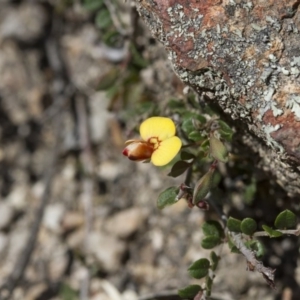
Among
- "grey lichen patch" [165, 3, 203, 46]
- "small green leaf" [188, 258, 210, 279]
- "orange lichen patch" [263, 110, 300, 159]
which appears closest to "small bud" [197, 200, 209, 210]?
"small green leaf" [188, 258, 210, 279]

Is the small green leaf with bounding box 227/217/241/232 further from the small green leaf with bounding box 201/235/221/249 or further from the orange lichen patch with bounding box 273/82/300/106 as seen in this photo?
the orange lichen patch with bounding box 273/82/300/106

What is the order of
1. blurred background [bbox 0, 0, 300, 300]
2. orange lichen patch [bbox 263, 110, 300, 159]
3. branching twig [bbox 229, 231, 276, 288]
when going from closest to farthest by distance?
orange lichen patch [bbox 263, 110, 300, 159], branching twig [bbox 229, 231, 276, 288], blurred background [bbox 0, 0, 300, 300]

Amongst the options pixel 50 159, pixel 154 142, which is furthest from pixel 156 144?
pixel 50 159

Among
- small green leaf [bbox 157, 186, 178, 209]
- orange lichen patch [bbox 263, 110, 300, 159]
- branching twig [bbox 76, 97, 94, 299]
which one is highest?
orange lichen patch [bbox 263, 110, 300, 159]

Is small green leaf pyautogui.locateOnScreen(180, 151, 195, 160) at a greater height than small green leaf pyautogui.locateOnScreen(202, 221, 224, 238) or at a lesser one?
greater

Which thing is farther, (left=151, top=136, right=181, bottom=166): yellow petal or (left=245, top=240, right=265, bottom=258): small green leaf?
(left=245, top=240, right=265, bottom=258): small green leaf

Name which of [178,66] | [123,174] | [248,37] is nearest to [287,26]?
[248,37]
